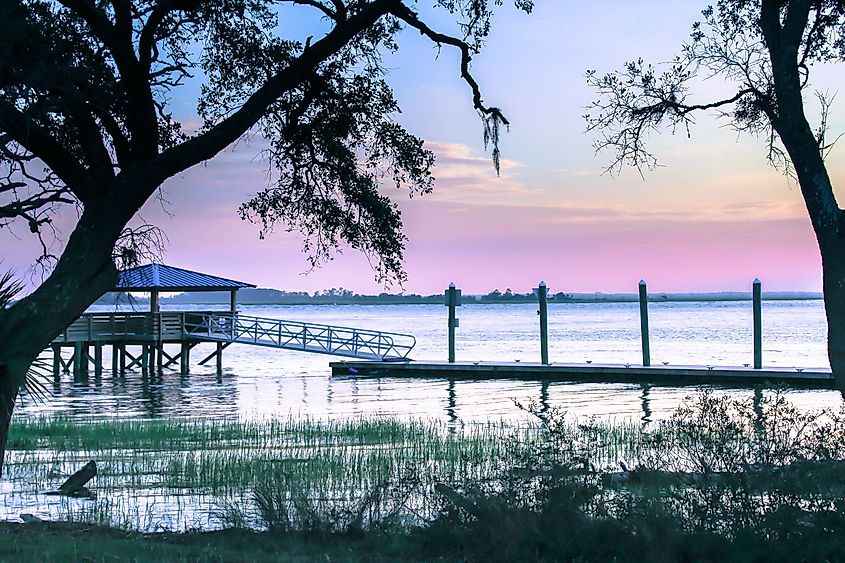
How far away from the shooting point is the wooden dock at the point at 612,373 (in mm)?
28547

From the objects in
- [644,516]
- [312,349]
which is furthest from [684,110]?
[312,349]

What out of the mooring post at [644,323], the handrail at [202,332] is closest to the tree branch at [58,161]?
the mooring post at [644,323]

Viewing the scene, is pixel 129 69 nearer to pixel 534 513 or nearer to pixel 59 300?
pixel 59 300

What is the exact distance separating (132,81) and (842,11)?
736 centimetres

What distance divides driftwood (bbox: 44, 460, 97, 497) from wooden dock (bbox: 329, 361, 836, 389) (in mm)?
19026

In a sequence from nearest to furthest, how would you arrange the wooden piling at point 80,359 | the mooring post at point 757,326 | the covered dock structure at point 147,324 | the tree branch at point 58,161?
1. the tree branch at point 58,161
2. the mooring post at point 757,326
3. the covered dock structure at point 147,324
4. the wooden piling at point 80,359

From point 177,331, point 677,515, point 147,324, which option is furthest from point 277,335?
point 677,515

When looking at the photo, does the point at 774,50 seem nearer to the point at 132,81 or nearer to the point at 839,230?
the point at 839,230

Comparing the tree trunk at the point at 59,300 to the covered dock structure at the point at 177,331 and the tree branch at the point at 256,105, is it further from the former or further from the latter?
the covered dock structure at the point at 177,331

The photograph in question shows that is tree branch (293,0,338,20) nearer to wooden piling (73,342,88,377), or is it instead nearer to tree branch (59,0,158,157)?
tree branch (59,0,158,157)

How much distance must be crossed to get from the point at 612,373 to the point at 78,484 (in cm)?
2175

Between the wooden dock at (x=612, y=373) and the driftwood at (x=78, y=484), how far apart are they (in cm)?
1903

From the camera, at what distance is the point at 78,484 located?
12305 millimetres

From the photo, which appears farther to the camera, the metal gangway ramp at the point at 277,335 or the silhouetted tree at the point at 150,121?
the metal gangway ramp at the point at 277,335
